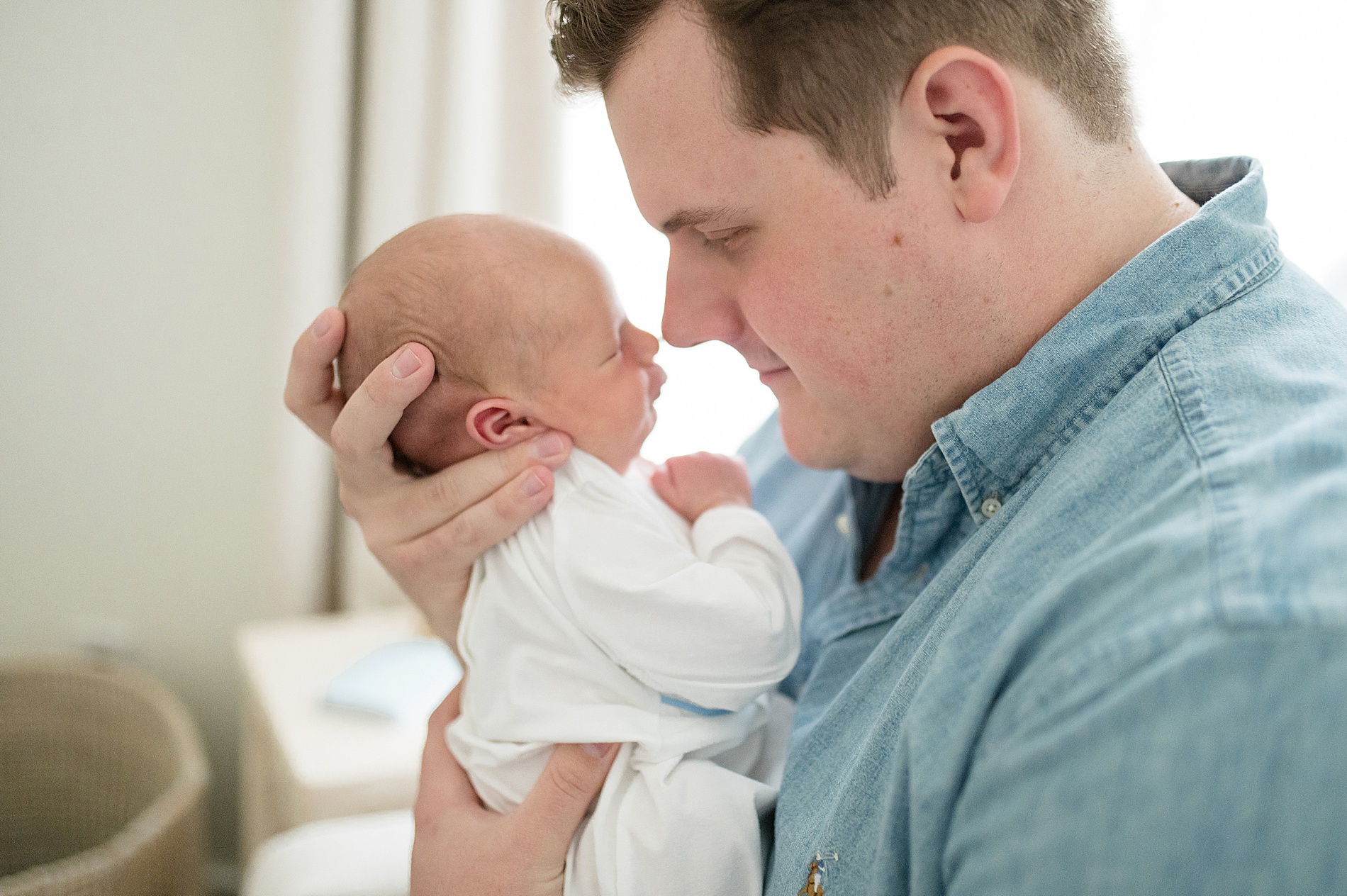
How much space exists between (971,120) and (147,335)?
222cm

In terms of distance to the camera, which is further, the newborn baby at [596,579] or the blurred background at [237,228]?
the blurred background at [237,228]

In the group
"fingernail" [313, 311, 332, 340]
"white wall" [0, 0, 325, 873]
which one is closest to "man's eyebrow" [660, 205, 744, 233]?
→ "fingernail" [313, 311, 332, 340]

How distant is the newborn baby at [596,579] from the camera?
0.94 m

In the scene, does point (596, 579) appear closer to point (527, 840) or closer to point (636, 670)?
point (636, 670)

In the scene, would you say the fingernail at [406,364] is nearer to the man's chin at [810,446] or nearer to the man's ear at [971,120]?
the man's chin at [810,446]

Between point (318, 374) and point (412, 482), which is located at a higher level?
point (318, 374)

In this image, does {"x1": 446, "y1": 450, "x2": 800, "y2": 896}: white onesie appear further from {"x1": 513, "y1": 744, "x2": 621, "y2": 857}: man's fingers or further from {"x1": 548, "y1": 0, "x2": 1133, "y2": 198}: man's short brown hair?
{"x1": 548, "y1": 0, "x2": 1133, "y2": 198}: man's short brown hair

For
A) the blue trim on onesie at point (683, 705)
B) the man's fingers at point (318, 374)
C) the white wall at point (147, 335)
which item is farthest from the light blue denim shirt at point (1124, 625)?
the white wall at point (147, 335)

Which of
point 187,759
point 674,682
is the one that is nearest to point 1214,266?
point 674,682

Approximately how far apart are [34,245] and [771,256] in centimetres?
217

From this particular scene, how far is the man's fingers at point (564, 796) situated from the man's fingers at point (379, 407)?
Answer: 16.2 inches

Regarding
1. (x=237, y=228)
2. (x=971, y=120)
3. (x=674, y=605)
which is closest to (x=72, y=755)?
(x=237, y=228)

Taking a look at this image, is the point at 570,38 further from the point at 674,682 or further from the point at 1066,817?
the point at 1066,817

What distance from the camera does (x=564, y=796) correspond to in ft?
3.13
